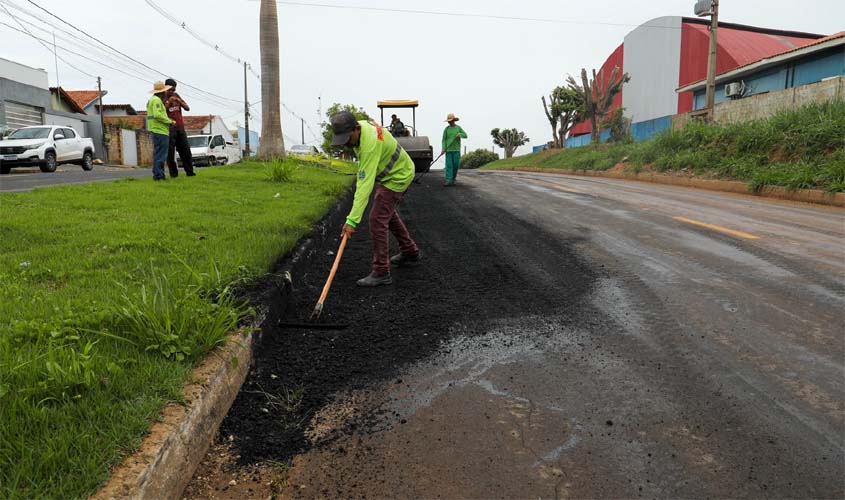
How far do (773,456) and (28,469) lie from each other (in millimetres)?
2647

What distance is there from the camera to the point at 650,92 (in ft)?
126

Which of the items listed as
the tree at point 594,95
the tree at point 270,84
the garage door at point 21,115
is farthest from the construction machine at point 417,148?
Result: the garage door at point 21,115

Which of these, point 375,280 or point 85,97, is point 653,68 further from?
point 85,97

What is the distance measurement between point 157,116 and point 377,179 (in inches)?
254

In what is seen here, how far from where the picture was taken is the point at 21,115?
28141 mm

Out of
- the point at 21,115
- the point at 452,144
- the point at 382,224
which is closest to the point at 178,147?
the point at 452,144

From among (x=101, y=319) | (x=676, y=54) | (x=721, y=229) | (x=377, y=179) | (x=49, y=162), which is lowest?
(x=101, y=319)

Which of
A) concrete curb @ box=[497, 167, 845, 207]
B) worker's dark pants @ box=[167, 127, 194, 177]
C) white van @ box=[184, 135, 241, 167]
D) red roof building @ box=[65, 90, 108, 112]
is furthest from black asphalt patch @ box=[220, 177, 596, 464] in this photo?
red roof building @ box=[65, 90, 108, 112]

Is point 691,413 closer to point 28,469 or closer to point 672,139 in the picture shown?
point 28,469

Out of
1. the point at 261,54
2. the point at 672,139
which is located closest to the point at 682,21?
the point at 672,139

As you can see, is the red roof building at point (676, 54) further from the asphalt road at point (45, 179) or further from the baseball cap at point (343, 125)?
the baseball cap at point (343, 125)

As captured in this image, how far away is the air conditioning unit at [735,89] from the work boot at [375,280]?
27.9 meters

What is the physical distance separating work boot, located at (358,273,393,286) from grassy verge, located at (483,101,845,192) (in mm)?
9258

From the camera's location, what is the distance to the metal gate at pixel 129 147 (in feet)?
120
